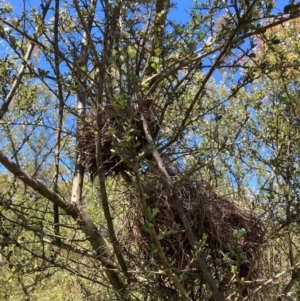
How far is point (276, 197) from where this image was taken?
2.50m

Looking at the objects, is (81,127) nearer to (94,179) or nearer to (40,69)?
(94,179)

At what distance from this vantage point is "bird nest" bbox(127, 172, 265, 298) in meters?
1.98

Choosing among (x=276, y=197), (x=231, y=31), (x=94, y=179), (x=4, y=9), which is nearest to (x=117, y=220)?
(x=94, y=179)

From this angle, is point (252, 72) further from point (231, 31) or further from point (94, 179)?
point (94, 179)

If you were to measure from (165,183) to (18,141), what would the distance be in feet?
9.12

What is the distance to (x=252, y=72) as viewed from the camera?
1975 millimetres

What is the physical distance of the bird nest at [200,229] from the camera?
1.98 meters

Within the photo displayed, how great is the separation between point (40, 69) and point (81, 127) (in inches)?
25.0

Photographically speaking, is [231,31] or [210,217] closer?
[231,31]

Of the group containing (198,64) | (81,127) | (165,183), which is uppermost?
(81,127)

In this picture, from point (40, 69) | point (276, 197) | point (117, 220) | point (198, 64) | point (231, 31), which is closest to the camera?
point (231, 31)

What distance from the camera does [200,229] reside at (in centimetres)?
203

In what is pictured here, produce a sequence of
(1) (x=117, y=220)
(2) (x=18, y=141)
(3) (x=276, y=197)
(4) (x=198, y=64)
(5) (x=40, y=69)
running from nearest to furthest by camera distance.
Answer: (5) (x=40, y=69), (4) (x=198, y=64), (1) (x=117, y=220), (3) (x=276, y=197), (2) (x=18, y=141)

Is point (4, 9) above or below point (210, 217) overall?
above
